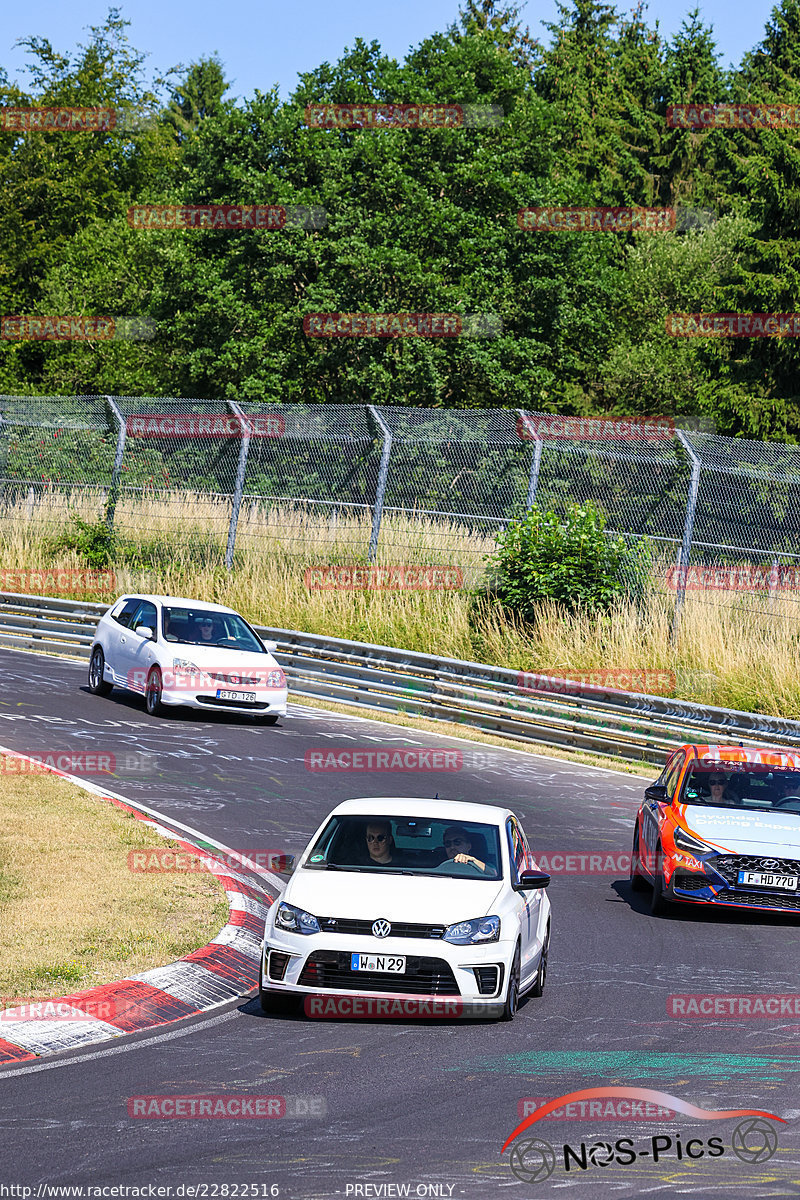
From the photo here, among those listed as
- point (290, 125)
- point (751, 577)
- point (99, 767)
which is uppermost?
point (290, 125)

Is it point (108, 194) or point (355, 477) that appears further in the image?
point (108, 194)

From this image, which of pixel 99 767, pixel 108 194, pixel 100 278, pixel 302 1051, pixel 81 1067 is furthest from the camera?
pixel 108 194

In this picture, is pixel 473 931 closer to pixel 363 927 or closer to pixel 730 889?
pixel 363 927

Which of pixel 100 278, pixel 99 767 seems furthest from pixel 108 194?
pixel 99 767

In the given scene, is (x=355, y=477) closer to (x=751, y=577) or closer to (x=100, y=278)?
(x=751, y=577)

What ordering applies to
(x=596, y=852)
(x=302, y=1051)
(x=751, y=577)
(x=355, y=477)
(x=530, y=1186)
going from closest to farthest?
1. (x=530, y=1186)
2. (x=302, y=1051)
3. (x=596, y=852)
4. (x=751, y=577)
5. (x=355, y=477)

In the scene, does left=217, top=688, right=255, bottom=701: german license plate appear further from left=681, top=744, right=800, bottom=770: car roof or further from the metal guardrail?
left=681, top=744, right=800, bottom=770: car roof

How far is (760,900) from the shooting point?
1216cm

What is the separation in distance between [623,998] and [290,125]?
133 ft

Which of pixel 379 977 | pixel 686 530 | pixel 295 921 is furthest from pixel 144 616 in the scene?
pixel 379 977

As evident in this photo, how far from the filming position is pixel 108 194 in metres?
67.6

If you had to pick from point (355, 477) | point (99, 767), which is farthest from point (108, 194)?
point (99, 767)

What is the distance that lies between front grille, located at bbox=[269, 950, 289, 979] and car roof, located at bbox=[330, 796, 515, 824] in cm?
142

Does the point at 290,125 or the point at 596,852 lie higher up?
the point at 290,125
